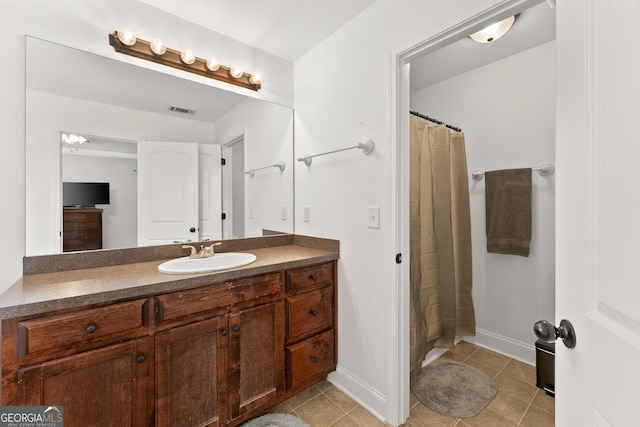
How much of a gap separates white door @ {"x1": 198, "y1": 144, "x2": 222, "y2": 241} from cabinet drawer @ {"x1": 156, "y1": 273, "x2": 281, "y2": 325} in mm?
628

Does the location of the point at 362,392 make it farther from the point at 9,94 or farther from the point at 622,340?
the point at 9,94

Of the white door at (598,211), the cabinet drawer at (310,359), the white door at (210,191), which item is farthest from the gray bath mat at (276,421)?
the white door at (598,211)

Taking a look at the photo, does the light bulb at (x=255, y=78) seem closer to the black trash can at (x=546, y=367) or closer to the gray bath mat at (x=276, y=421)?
the gray bath mat at (x=276, y=421)

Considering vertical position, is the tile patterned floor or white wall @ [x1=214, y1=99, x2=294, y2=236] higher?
white wall @ [x1=214, y1=99, x2=294, y2=236]

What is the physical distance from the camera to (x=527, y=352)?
214cm

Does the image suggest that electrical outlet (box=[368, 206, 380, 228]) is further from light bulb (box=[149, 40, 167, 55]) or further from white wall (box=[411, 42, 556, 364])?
light bulb (box=[149, 40, 167, 55])

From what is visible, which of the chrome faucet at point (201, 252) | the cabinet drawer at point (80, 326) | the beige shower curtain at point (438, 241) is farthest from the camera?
the beige shower curtain at point (438, 241)

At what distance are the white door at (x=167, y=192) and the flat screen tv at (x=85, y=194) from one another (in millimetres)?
173

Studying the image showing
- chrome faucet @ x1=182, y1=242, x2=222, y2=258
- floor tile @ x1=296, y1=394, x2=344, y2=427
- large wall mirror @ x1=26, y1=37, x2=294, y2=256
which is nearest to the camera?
large wall mirror @ x1=26, y1=37, x2=294, y2=256

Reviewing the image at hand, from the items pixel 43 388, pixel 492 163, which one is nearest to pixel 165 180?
pixel 43 388

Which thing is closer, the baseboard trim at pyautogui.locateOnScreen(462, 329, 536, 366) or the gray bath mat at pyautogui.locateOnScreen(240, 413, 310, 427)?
the gray bath mat at pyautogui.locateOnScreen(240, 413, 310, 427)

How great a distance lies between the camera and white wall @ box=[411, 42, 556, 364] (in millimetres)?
2068

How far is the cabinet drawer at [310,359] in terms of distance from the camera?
1614 millimetres

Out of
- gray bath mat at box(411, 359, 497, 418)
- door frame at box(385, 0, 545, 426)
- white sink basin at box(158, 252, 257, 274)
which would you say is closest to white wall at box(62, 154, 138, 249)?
white sink basin at box(158, 252, 257, 274)
